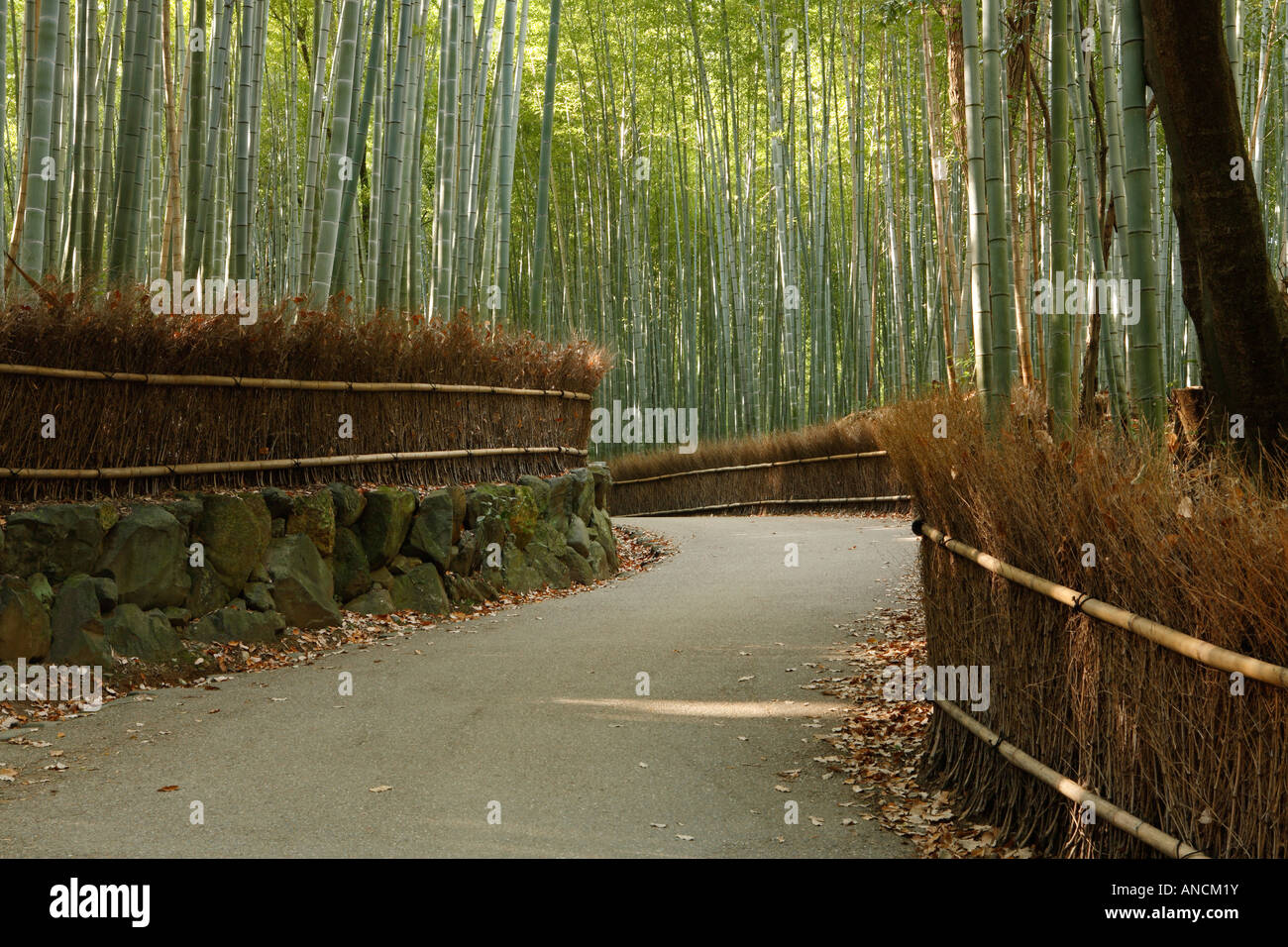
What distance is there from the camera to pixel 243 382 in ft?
18.8

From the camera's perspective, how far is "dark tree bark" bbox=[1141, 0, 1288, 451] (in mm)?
3080

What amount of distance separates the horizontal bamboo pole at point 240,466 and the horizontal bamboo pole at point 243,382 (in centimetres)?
41

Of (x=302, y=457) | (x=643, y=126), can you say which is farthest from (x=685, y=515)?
(x=302, y=457)

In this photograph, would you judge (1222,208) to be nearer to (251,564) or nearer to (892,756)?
(892,756)

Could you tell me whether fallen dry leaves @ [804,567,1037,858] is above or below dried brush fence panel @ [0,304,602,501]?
below

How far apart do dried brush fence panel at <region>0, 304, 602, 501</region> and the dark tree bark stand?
15.0ft

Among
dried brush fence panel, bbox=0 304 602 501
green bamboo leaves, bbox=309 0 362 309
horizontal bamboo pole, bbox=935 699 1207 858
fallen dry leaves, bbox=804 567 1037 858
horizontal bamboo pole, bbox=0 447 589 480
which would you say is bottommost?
fallen dry leaves, bbox=804 567 1037 858

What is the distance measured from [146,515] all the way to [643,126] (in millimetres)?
11504

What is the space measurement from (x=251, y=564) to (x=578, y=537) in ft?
10.0

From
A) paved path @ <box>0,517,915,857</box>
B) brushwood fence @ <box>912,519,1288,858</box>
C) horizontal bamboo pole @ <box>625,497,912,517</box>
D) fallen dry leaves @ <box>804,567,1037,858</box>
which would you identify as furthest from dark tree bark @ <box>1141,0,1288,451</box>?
horizontal bamboo pole @ <box>625,497,912,517</box>

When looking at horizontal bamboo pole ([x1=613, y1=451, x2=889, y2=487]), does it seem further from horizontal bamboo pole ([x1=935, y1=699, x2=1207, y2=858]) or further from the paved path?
horizontal bamboo pole ([x1=935, y1=699, x2=1207, y2=858])

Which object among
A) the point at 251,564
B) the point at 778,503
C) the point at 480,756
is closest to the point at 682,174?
the point at 778,503

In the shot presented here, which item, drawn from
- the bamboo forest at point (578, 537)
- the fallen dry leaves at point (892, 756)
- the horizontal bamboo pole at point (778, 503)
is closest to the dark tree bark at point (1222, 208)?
the bamboo forest at point (578, 537)

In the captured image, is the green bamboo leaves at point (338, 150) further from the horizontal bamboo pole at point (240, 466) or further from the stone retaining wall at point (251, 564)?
the stone retaining wall at point (251, 564)
